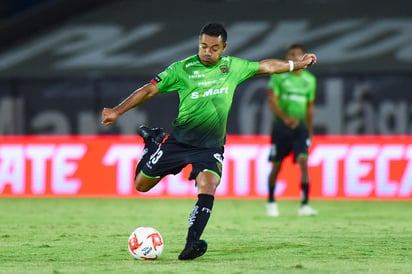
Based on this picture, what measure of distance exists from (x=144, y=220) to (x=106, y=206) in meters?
2.70

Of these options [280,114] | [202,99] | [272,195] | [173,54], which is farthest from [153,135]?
[173,54]

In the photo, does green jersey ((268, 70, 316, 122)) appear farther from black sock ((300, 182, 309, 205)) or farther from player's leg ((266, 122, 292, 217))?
black sock ((300, 182, 309, 205))

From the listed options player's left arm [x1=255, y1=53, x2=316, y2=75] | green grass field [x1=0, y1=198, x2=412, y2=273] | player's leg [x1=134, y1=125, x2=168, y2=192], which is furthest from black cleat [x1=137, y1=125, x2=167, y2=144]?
player's left arm [x1=255, y1=53, x2=316, y2=75]

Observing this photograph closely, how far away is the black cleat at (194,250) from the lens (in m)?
8.51

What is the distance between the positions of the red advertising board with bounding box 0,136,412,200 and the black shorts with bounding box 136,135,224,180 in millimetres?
7645

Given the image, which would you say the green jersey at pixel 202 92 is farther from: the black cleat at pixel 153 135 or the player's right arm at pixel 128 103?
the black cleat at pixel 153 135

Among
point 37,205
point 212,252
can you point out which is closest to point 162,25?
point 37,205

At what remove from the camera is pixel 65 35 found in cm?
2542

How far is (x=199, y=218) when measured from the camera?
28.6 feet

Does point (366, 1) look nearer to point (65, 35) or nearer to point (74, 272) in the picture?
point (65, 35)

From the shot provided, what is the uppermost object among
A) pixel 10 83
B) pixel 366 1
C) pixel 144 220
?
pixel 366 1

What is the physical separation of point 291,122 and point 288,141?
→ 305 mm

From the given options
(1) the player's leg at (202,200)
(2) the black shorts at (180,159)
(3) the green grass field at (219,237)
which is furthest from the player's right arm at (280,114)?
(1) the player's leg at (202,200)

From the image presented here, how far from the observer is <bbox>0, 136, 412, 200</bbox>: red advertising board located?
55.8 ft
